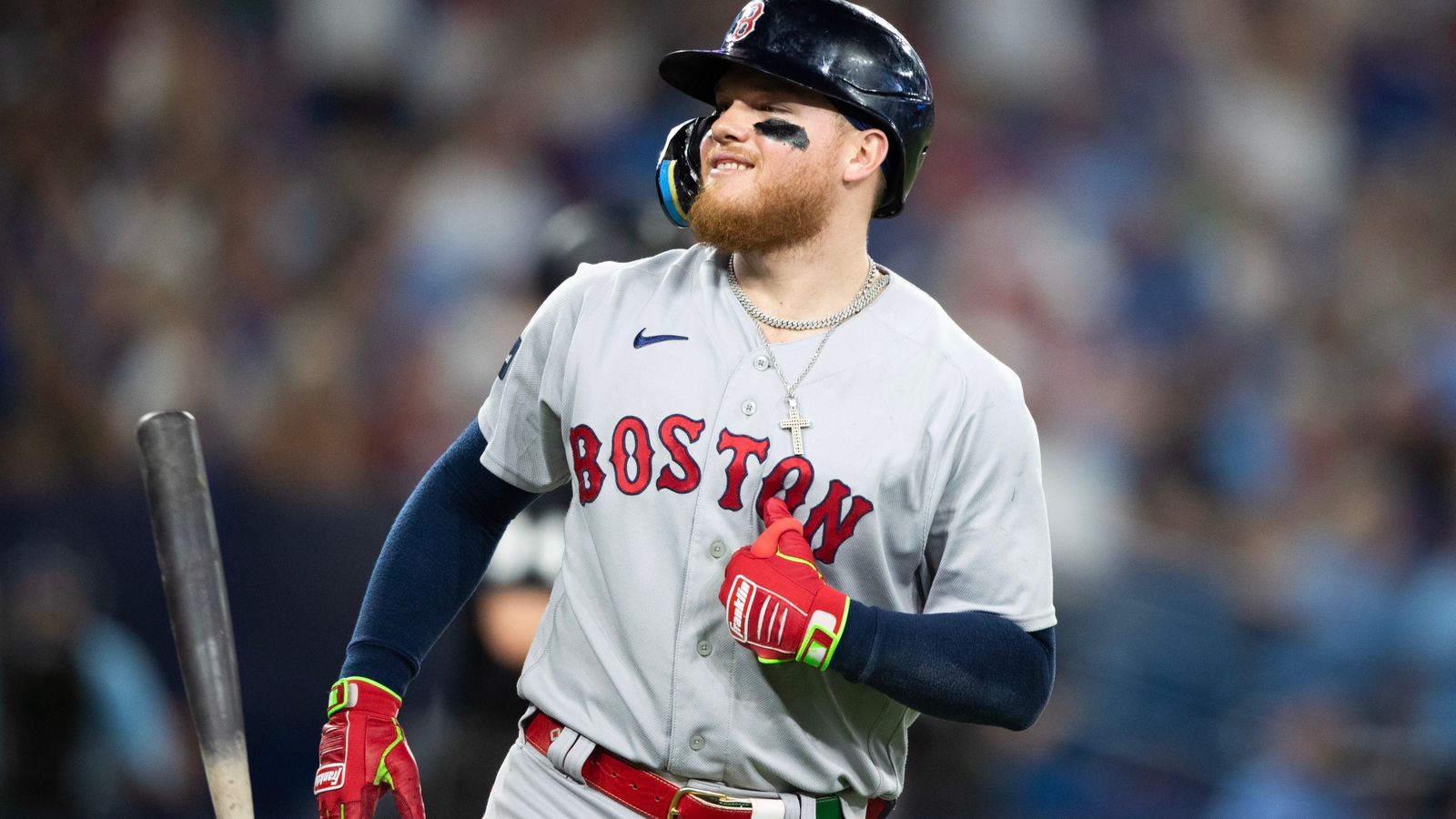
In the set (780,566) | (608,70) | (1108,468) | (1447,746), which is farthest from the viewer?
(608,70)

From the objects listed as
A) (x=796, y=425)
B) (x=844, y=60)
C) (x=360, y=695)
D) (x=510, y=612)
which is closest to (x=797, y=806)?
(x=796, y=425)

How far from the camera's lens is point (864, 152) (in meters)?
2.64

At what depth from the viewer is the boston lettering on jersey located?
2.46m

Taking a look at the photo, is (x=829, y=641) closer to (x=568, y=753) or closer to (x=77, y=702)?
(x=568, y=753)

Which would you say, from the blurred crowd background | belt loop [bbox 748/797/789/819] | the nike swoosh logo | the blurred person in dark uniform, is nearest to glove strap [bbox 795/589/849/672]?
belt loop [bbox 748/797/789/819]

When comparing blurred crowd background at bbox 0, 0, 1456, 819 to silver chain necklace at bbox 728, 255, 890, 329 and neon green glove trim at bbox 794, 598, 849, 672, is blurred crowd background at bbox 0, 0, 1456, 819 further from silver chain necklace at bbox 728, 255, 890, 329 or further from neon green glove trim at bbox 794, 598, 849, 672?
neon green glove trim at bbox 794, 598, 849, 672

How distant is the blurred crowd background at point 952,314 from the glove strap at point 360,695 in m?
2.60

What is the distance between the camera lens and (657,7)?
6992mm

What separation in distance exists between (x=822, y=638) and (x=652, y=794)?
0.41 meters

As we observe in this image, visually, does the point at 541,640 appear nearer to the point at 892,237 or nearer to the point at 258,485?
the point at 258,485

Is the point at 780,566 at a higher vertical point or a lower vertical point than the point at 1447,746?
higher

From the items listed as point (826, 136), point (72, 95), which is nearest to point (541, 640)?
point (826, 136)

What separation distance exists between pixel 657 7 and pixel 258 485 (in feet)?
9.22

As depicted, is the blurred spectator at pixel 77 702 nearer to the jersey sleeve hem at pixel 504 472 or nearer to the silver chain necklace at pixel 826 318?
the jersey sleeve hem at pixel 504 472
